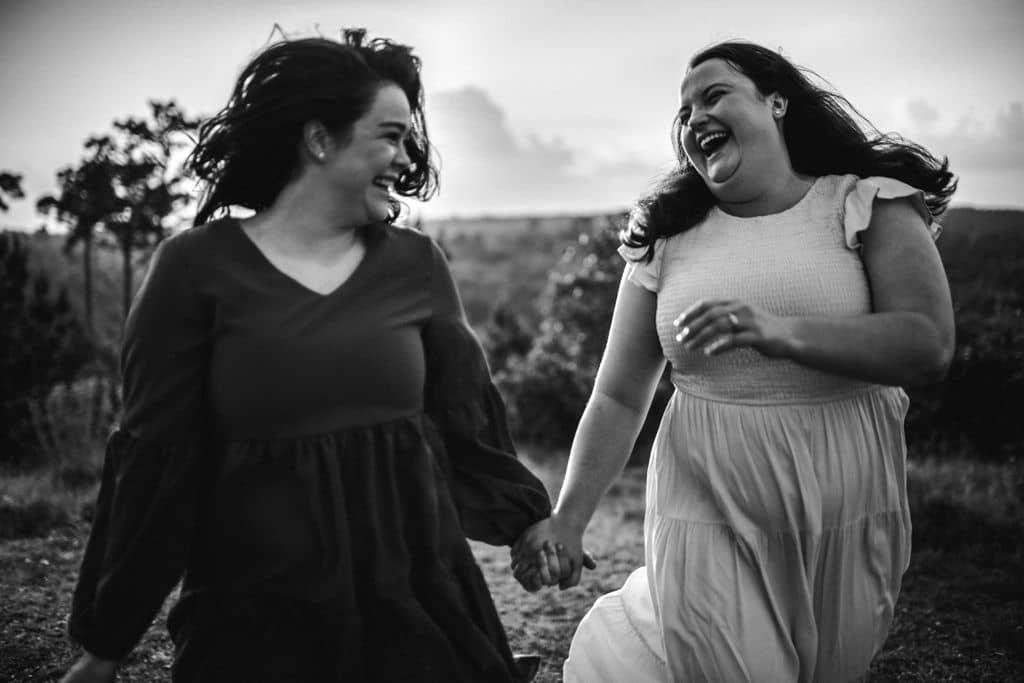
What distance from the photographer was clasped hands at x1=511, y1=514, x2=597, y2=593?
2688mm

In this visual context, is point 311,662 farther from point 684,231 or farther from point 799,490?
point 684,231

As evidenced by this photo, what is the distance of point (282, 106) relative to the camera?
2240 mm

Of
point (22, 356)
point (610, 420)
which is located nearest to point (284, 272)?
point (610, 420)

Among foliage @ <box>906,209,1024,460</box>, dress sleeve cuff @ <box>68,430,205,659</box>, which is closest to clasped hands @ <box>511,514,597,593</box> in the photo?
dress sleeve cuff @ <box>68,430,205,659</box>

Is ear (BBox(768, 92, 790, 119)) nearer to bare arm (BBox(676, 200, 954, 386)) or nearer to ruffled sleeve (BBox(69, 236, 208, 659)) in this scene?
bare arm (BBox(676, 200, 954, 386))

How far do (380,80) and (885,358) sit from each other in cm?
151

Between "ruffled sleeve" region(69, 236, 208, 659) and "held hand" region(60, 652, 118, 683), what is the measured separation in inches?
1.0

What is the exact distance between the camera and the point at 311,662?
2.10m

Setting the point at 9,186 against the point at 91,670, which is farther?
the point at 9,186

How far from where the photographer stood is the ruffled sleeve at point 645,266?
2.69 meters

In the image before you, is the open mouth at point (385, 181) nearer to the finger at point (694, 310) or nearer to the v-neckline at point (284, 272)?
the v-neckline at point (284, 272)

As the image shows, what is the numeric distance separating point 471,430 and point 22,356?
966cm

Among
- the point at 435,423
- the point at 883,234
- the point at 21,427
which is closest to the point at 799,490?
the point at 883,234

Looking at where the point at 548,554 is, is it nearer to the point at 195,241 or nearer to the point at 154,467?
the point at 154,467
